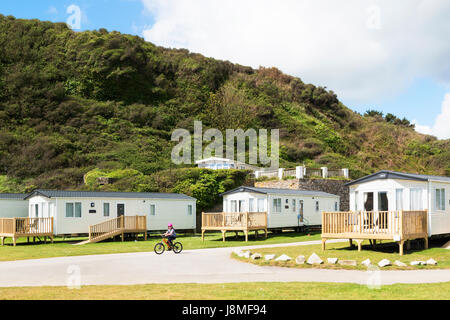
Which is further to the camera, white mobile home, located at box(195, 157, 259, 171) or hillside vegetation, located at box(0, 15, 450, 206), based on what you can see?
hillside vegetation, located at box(0, 15, 450, 206)

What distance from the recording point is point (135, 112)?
62188 millimetres

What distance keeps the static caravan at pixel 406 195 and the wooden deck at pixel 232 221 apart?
25.9ft

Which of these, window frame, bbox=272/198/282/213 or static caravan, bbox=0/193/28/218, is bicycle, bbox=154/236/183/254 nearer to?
window frame, bbox=272/198/282/213

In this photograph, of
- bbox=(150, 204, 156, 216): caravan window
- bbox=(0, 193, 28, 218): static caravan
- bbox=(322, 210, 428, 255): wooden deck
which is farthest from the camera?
bbox=(150, 204, 156, 216): caravan window

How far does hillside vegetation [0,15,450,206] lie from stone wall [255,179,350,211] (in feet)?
21.3

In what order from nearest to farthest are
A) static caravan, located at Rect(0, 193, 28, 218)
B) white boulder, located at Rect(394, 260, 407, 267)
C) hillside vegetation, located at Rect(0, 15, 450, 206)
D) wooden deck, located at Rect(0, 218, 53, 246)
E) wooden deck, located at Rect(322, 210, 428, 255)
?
white boulder, located at Rect(394, 260, 407, 267), wooden deck, located at Rect(322, 210, 428, 255), wooden deck, located at Rect(0, 218, 53, 246), static caravan, located at Rect(0, 193, 28, 218), hillside vegetation, located at Rect(0, 15, 450, 206)

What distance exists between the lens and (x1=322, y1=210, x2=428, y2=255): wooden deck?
1892cm

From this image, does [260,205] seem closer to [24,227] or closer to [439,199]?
[439,199]

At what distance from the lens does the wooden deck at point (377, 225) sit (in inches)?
745

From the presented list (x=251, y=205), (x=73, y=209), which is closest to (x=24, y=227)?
(x=73, y=209)

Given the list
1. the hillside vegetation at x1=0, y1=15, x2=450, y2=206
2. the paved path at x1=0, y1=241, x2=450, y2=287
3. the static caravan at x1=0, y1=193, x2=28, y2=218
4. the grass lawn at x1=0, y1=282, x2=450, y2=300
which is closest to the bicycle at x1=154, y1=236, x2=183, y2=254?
the paved path at x1=0, y1=241, x2=450, y2=287

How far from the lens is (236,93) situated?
7269 centimetres
